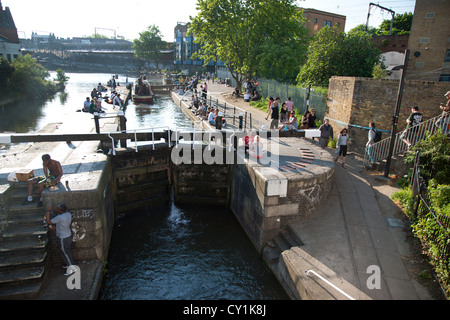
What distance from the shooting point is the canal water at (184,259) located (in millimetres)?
8070

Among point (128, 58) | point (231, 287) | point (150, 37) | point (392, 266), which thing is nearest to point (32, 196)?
point (231, 287)


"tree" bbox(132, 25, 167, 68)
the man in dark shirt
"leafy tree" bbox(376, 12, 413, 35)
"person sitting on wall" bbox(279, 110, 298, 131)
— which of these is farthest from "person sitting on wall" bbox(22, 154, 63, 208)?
"tree" bbox(132, 25, 167, 68)

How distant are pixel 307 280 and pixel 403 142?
7.93 m

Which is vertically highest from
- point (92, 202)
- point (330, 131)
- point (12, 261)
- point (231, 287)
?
point (330, 131)

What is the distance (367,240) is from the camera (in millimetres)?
8086

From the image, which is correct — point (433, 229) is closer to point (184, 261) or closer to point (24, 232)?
point (184, 261)

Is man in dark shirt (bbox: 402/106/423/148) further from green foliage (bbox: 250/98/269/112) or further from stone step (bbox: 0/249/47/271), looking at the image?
green foliage (bbox: 250/98/269/112)

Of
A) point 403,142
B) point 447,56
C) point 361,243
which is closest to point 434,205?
point 361,243

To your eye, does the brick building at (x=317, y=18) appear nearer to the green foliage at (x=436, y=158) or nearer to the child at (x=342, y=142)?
the child at (x=342, y=142)

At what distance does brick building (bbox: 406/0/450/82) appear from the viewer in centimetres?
2094

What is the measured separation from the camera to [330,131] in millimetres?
12516

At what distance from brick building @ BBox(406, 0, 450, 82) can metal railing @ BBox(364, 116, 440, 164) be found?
520 inches
